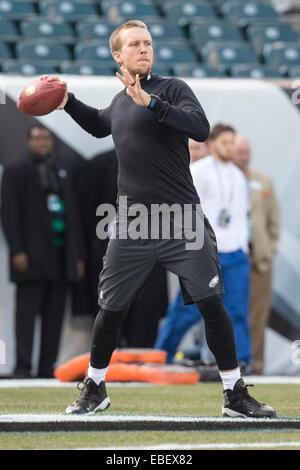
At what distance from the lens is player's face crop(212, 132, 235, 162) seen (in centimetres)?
742

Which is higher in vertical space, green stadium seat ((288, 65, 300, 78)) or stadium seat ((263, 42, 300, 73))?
stadium seat ((263, 42, 300, 73))

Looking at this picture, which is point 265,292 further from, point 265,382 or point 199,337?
point 265,382

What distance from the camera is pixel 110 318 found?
4371 mm

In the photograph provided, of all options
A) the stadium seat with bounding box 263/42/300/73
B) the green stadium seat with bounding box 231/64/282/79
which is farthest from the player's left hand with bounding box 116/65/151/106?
the stadium seat with bounding box 263/42/300/73

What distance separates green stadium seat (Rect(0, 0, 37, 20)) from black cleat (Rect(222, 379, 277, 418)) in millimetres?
8340

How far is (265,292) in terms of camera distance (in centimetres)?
827

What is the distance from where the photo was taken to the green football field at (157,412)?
347cm

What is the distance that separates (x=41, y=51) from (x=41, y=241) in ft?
12.2

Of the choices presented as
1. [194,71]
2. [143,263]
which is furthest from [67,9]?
[143,263]

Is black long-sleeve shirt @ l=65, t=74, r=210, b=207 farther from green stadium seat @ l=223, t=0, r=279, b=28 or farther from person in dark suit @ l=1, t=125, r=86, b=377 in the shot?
green stadium seat @ l=223, t=0, r=279, b=28

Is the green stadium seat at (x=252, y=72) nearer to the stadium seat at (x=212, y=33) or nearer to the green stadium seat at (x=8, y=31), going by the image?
the stadium seat at (x=212, y=33)

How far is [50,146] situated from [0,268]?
3.61 feet
